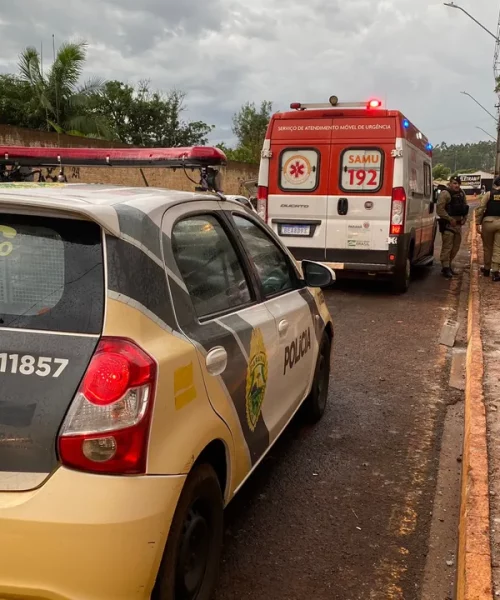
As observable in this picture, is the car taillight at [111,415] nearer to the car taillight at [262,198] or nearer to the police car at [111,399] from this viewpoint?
the police car at [111,399]

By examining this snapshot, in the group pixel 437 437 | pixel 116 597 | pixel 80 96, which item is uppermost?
pixel 80 96

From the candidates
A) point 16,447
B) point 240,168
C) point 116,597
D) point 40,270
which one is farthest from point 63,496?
point 240,168

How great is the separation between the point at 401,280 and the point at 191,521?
8.34 metres

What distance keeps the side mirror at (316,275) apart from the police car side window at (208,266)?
1.09m

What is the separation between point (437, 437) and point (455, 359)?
224 centimetres

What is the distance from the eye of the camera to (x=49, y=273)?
209 centimetres

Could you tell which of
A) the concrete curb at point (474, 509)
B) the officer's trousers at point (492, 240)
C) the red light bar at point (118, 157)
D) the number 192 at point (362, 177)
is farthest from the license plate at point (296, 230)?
the red light bar at point (118, 157)

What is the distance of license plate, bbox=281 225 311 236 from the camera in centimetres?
984

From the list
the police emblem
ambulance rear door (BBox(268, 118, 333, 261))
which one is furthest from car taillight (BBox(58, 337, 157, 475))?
ambulance rear door (BBox(268, 118, 333, 261))

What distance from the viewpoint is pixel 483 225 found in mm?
11375

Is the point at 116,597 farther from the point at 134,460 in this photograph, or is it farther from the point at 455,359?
the point at 455,359

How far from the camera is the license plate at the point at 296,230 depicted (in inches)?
388

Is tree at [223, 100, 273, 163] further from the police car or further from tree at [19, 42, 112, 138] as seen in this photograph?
the police car

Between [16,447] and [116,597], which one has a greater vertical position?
[16,447]
